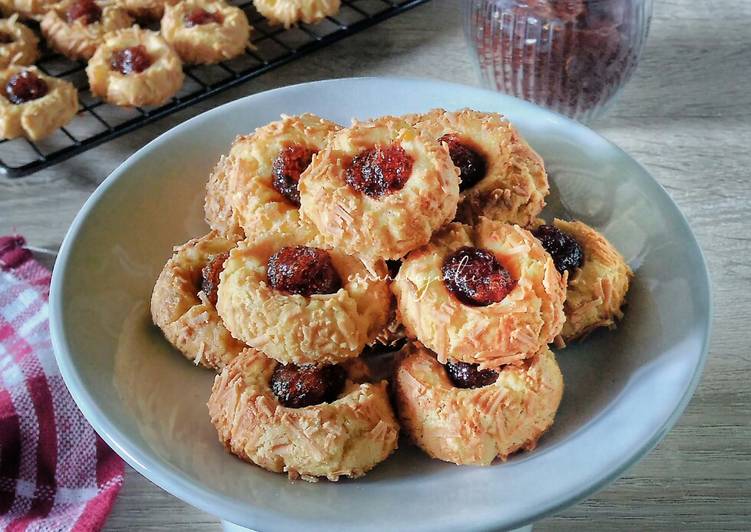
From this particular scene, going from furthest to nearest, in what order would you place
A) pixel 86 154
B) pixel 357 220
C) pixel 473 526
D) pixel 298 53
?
pixel 298 53, pixel 86 154, pixel 357 220, pixel 473 526

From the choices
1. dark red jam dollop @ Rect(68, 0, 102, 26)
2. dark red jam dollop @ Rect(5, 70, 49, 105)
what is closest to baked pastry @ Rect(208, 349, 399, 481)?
dark red jam dollop @ Rect(5, 70, 49, 105)

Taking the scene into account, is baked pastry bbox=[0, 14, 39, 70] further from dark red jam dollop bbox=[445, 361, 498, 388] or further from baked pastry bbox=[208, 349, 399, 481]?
dark red jam dollop bbox=[445, 361, 498, 388]

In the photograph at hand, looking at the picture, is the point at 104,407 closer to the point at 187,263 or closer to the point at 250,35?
the point at 187,263

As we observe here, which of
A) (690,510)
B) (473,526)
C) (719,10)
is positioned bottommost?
(690,510)

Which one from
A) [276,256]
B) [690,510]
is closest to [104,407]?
[276,256]

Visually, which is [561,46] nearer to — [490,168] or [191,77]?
[490,168]

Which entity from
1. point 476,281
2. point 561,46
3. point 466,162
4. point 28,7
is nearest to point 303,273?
point 476,281
